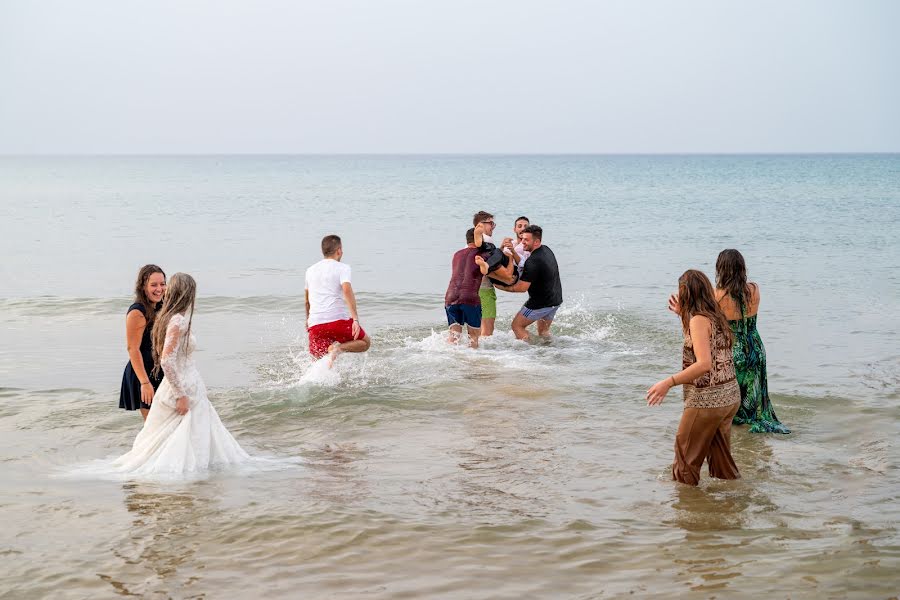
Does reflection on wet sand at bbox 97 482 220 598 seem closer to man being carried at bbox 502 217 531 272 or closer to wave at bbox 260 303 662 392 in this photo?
wave at bbox 260 303 662 392

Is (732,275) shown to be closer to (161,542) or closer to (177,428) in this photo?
(177,428)

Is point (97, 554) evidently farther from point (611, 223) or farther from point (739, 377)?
point (611, 223)

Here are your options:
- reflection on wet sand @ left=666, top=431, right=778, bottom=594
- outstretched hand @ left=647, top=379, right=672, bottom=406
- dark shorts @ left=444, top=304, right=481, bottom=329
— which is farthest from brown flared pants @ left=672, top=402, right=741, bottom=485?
dark shorts @ left=444, top=304, right=481, bottom=329

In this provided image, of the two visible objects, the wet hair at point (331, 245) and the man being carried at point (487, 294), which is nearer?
the wet hair at point (331, 245)

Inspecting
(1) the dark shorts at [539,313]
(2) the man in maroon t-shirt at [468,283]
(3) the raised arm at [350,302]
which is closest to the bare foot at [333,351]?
(3) the raised arm at [350,302]

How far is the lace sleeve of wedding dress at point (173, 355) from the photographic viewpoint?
645 cm

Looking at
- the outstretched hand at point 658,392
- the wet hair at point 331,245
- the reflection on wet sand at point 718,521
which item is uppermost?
the wet hair at point 331,245

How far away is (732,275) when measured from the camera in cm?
738

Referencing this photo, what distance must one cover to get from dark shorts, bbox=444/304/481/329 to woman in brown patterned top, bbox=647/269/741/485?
548 centimetres

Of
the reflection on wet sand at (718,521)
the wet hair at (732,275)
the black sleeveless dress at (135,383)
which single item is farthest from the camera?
the wet hair at (732,275)

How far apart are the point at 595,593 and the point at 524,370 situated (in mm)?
6232

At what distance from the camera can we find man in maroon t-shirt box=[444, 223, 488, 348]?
11656 mm

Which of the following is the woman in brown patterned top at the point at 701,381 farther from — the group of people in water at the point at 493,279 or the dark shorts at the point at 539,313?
the dark shorts at the point at 539,313

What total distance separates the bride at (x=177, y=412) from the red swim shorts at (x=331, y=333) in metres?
2.88
